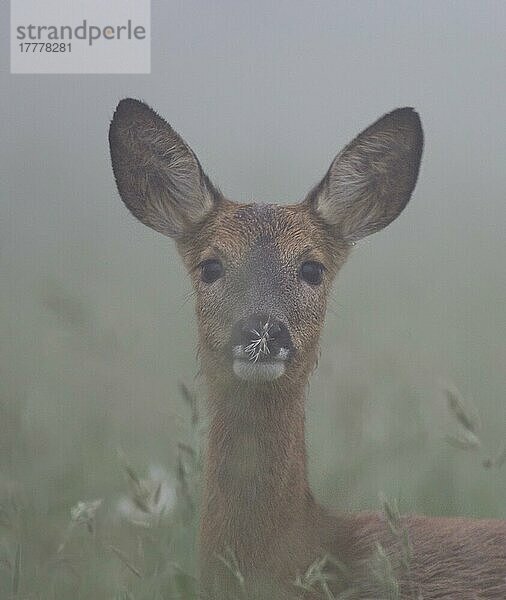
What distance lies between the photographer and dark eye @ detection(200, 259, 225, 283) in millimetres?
2898

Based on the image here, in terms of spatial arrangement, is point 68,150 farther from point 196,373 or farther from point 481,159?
point 481,159

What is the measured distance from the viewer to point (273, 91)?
121 inches

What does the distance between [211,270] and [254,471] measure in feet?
1.53

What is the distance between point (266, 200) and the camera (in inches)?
119

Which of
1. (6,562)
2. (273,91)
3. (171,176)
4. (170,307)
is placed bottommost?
(6,562)

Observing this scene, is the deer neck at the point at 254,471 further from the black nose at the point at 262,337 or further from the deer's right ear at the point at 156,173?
the deer's right ear at the point at 156,173

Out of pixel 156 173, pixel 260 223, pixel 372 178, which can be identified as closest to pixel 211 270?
pixel 260 223

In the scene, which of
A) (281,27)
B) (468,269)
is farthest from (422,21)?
(468,269)

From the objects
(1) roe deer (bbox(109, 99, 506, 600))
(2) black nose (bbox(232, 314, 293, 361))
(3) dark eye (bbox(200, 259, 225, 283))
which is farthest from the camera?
(3) dark eye (bbox(200, 259, 225, 283))

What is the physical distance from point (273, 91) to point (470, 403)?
0.88 m

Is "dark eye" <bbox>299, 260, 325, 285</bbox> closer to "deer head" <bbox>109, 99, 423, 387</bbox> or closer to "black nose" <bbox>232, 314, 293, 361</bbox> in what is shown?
"deer head" <bbox>109, 99, 423, 387</bbox>

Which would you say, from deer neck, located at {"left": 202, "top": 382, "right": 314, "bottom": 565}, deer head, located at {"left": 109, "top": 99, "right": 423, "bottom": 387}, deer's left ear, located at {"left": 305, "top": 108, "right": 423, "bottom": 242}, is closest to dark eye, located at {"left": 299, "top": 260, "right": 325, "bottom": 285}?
deer head, located at {"left": 109, "top": 99, "right": 423, "bottom": 387}

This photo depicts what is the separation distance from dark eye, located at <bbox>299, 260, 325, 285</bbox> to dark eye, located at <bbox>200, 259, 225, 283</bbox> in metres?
0.18

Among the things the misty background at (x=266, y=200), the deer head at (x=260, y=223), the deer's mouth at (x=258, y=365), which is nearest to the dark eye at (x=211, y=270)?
the deer head at (x=260, y=223)
